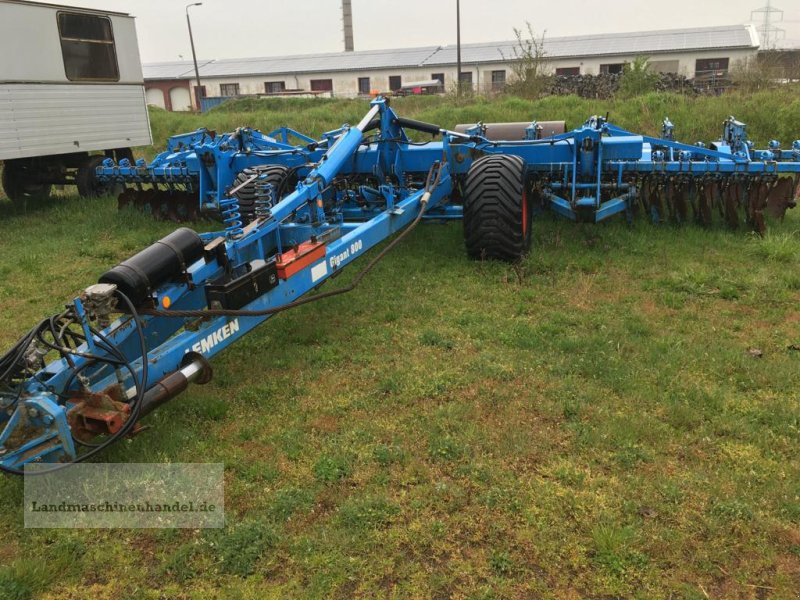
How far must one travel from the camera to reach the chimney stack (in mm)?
53875

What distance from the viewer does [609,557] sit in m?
2.54

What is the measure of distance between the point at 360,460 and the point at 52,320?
5.18 ft

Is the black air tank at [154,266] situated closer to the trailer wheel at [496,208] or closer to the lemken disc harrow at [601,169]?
the lemken disc harrow at [601,169]

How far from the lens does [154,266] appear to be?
3217mm

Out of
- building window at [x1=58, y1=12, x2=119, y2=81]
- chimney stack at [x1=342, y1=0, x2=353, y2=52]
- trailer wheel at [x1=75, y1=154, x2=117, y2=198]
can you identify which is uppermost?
chimney stack at [x1=342, y1=0, x2=353, y2=52]

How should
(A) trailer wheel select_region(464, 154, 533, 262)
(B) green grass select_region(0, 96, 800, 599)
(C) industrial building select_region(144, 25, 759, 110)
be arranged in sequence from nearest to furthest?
(B) green grass select_region(0, 96, 800, 599) < (A) trailer wheel select_region(464, 154, 533, 262) < (C) industrial building select_region(144, 25, 759, 110)

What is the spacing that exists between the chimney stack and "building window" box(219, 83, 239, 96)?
11816 mm

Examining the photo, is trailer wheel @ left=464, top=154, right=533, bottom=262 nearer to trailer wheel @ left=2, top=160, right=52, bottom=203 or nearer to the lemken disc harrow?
the lemken disc harrow

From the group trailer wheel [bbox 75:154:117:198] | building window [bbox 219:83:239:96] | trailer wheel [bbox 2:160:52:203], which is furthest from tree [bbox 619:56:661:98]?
building window [bbox 219:83:239:96]

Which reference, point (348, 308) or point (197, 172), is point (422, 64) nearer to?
point (197, 172)

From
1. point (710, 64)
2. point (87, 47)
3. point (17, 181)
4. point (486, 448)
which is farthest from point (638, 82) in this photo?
point (710, 64)

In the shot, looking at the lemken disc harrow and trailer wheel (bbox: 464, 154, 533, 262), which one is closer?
trailer wheel (bbox: 464, 154, 533, 262)

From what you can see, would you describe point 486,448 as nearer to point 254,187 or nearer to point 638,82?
point 254,187

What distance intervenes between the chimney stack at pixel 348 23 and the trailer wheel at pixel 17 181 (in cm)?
Result: 4689
